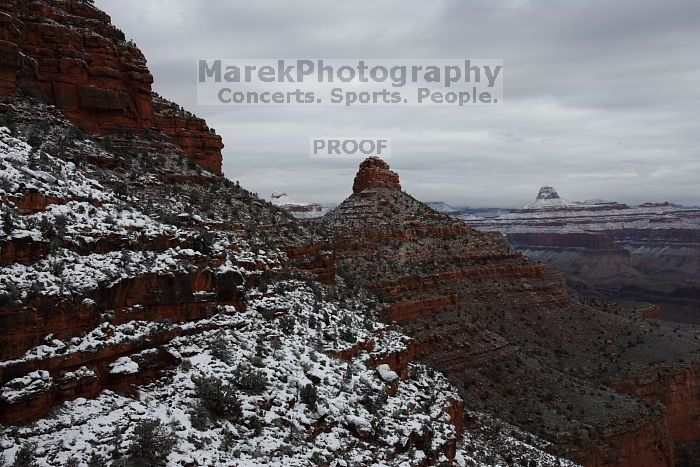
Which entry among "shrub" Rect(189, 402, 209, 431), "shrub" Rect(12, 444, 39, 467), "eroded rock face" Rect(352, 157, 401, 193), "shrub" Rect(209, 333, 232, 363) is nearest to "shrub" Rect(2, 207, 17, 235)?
"shrub" Rect(12, 444, 39, 467)

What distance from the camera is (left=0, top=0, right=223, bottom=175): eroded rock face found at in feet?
76.6

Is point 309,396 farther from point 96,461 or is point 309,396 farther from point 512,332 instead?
point 512,332

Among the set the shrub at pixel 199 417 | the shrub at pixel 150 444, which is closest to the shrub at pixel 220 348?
the shrub at pixel 199 417

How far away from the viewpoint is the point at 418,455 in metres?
18.9

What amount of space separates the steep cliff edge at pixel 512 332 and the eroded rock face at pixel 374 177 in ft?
0.49

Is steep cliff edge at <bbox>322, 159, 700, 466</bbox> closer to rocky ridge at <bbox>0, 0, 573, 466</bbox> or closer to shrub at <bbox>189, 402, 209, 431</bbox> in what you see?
rocky ridge at <bbox>0, 0, 573, 466</bbox>

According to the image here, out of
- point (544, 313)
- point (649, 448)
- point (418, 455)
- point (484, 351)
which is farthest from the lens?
point (544, 313)

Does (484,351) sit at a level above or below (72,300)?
below

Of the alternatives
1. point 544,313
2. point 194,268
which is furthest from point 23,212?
point 544,313

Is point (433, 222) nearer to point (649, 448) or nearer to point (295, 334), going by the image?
point (649, 448)

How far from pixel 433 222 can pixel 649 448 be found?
25.7 meters

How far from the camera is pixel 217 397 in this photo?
55.3 feet

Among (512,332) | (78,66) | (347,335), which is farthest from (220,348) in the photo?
(512,332)

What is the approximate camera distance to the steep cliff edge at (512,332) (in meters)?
37.4
